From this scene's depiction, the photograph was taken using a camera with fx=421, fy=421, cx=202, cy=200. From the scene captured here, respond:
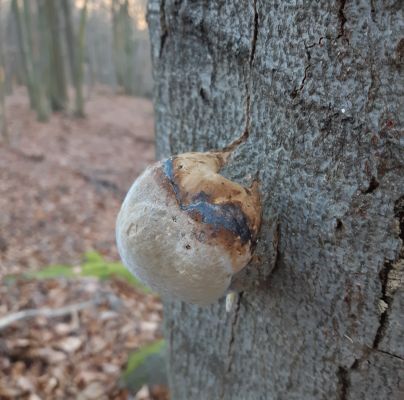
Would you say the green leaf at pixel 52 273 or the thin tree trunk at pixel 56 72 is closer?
the green leaf at pixel 52 273

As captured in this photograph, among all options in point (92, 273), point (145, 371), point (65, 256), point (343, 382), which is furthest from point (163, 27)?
point (65, 256)

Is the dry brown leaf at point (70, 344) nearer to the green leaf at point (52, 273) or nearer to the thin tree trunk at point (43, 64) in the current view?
the green leaf at point (52, 273)

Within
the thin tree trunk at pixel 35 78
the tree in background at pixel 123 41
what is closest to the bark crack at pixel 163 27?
the thin tree trunk at pixel 35 78

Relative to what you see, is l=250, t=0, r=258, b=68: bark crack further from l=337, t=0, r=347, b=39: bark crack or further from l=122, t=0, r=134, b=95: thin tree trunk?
l=122, t=0, r=134, b=95: thin tree trunk

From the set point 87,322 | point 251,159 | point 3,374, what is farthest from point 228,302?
point 87,322

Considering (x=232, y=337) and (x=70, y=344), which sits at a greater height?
(x=232, y=337)

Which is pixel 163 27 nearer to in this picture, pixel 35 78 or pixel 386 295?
pixel 386 295

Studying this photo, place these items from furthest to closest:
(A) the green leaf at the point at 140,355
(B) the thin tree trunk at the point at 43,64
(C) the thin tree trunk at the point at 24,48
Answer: (B) the thin tree trunk at the point at 43,64 < (C) the thin tree trunk at the point at 24,48 < (A) the green leaf at the point at 140,355
